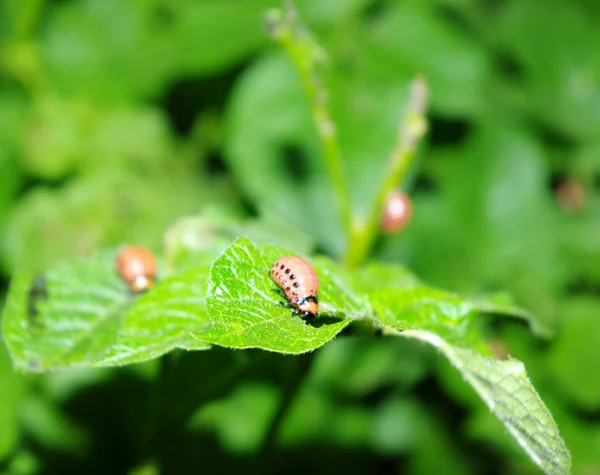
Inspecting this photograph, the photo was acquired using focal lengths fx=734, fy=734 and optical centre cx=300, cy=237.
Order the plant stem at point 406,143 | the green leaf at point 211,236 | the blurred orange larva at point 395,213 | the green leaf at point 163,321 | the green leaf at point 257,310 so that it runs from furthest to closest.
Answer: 1. the blurred orange larva at point 395,213
2. the plant stem at point 406,143
3. the green leaf at point 211,236
4. the green leaf at point 163,321
5. the green leaf at point 257,310

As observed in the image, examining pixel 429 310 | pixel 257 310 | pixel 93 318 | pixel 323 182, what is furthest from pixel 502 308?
pixel 323 182

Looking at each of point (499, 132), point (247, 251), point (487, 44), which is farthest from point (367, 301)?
point (487, 44)

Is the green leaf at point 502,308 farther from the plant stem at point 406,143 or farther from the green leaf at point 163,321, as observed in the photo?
the green leaf at point 163,321

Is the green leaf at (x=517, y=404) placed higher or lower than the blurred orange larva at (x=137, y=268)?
lower

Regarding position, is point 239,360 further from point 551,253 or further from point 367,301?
point 551,253

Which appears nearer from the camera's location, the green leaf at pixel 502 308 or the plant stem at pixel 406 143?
the green leaf at pixel 502 308

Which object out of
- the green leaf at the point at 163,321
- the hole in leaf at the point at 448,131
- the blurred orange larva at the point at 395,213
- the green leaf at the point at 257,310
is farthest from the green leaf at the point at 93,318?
the hole in leaf at the point at 448,131

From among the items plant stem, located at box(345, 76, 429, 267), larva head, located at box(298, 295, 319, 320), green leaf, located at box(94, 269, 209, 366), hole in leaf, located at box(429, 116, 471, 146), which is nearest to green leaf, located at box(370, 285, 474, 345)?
larva head, located at box(298, 295, 319, 320)
